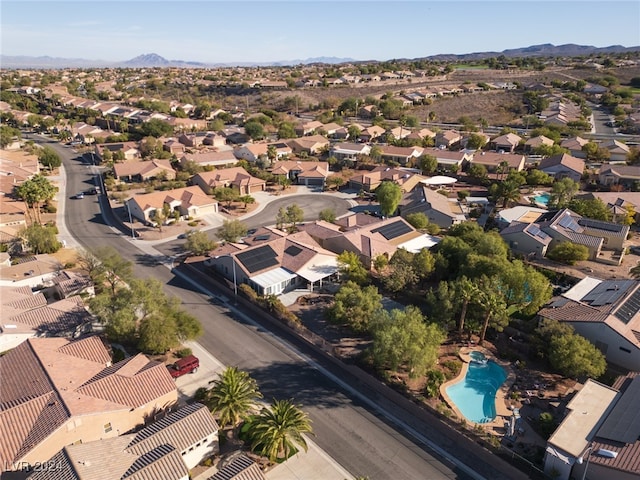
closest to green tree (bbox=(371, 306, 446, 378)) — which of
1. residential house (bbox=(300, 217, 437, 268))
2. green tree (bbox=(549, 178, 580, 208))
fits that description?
residential house (bbox=(300, 217, 437, 268))

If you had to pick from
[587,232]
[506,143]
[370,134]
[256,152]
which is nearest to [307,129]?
[370,134]

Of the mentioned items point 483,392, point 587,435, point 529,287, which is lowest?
point 483,392

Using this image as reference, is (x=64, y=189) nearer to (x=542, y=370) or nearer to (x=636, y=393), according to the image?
(x=542, y=370)

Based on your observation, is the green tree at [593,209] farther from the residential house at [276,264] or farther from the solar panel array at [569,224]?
the residential house at [276,264]

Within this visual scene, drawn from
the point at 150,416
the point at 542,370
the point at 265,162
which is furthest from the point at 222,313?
the point at 265,162

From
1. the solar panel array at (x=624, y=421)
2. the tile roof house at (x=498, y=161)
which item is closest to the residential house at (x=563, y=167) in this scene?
the tile roof house at (x=498, y=161)

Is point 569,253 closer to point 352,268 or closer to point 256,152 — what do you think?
point 352,268
